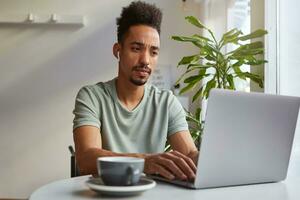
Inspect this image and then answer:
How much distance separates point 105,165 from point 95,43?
2993 mm

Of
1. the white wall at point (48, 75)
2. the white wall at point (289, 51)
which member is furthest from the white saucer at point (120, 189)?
the white wall at point (48, 75)

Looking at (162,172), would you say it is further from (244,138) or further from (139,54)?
(139,54)

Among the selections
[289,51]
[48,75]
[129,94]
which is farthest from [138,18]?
[48,75]

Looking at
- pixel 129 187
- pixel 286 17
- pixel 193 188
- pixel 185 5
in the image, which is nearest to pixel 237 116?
pixel 193 188

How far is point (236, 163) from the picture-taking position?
2.90 ft

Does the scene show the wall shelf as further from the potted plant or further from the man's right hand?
the man's right hand

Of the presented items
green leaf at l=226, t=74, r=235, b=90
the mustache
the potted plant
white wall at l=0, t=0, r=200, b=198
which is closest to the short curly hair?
the mustache

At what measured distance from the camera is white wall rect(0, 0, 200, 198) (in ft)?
11.8

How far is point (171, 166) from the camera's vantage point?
92 centimetres

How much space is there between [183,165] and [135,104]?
2.50ft

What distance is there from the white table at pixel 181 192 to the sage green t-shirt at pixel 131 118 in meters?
0.59

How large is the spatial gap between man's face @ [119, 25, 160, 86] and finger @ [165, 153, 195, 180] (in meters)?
0.67

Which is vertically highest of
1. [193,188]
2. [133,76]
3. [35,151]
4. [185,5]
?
[185,5]

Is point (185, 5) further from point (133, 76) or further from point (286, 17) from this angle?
point (133, 76)
